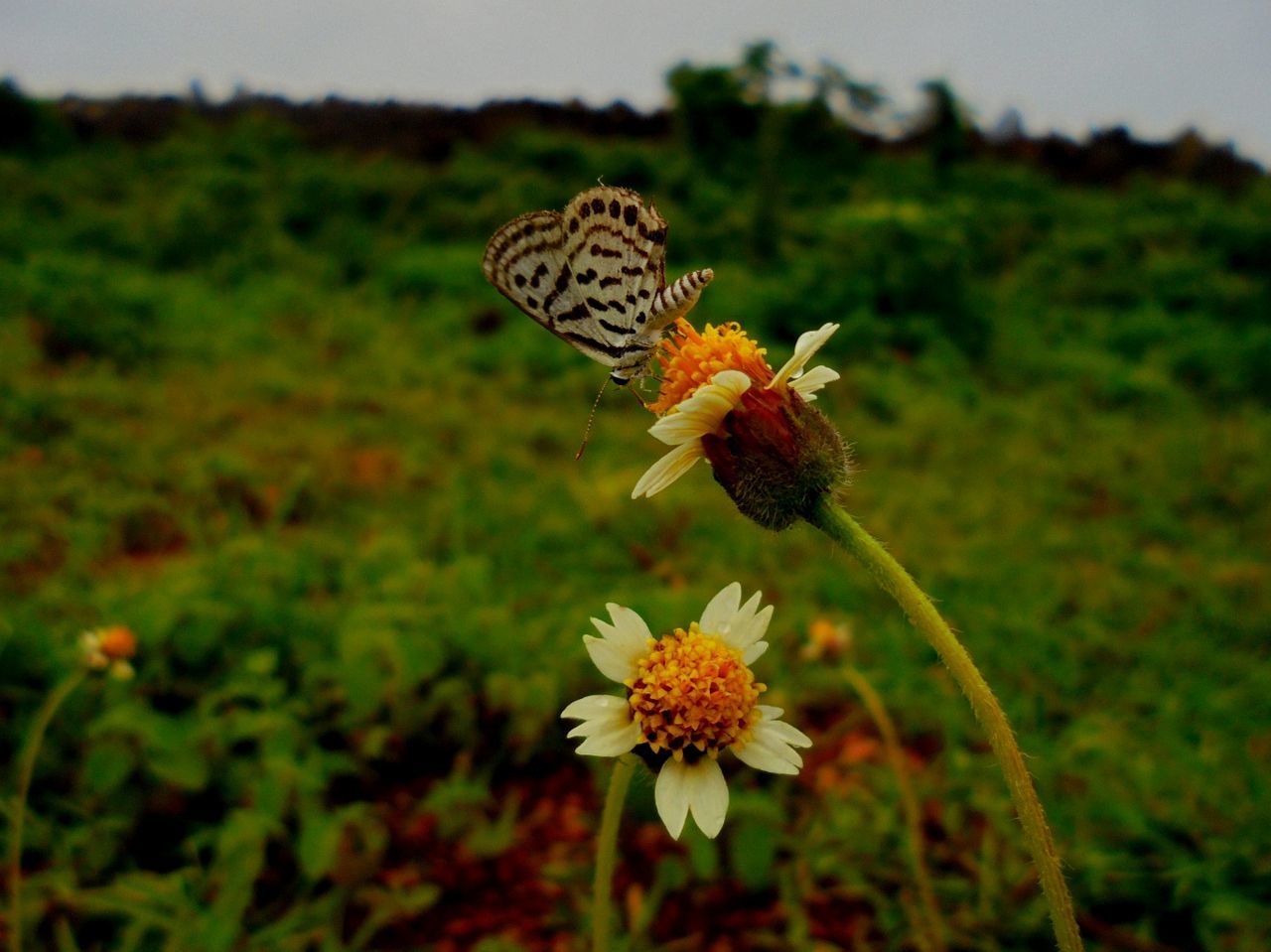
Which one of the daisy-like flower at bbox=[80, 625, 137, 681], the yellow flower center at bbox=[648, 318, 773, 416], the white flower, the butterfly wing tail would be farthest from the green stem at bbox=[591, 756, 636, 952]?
the daisy-like flower at bbox=[80, 625, 137, 681]

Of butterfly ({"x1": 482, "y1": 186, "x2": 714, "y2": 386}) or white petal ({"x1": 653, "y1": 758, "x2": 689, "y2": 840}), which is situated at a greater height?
butterfly ({"x1": 482, "y1": 186, "x2": 714, "y2": 386})

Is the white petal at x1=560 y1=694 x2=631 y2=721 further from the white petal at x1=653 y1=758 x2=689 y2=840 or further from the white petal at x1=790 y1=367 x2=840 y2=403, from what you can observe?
the white petal at x1=790 y1=367 x2=840 y2=403

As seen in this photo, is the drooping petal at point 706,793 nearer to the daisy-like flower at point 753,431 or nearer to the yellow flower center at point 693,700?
the yellow flower center at point 693,700

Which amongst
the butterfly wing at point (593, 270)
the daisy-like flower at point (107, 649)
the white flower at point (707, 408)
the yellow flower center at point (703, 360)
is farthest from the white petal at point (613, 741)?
the daisy-like flower at point (107, 649)

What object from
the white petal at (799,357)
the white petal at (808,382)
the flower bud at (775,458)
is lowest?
the flower bud at (775,458)

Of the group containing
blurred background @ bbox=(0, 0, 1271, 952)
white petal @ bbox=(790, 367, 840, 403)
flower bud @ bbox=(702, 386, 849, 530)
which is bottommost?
blurred background @ bbox=(0, 0, 1271, 952)

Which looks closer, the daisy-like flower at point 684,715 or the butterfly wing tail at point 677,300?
the daisy-like flower at point 684,715

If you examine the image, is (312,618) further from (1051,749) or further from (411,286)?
(411,286)
